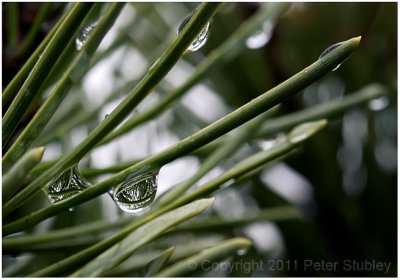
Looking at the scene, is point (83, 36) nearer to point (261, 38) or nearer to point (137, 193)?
point (137, 193)

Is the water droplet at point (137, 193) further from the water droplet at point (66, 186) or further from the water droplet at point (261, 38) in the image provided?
the water droplet at point (261, 38)

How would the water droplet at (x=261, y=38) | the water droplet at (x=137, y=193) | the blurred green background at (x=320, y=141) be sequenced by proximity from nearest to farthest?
1. the water droplet at (x=137, y=193)
2. the water droplet at (x=261, y=38)
3. the blurred green background at (x=320, y=141)

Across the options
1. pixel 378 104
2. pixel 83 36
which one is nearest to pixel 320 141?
pixel 378 104

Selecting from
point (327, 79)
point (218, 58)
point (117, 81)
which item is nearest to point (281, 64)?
point (327, 79)

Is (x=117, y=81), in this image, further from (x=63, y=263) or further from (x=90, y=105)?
Answer: (x=63, y=263)

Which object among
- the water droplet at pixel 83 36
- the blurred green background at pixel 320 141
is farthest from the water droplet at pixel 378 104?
the water droplet at pixel 83 36

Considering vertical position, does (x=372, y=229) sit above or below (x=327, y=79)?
below
